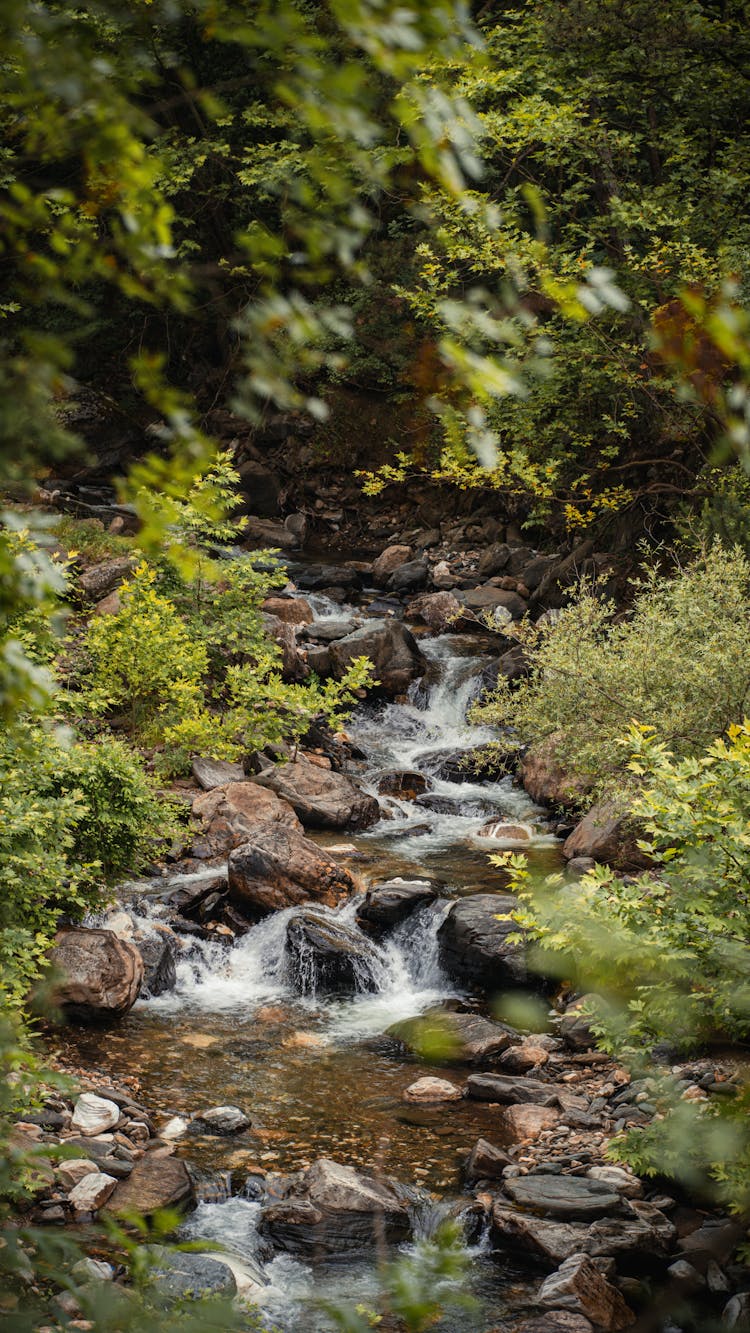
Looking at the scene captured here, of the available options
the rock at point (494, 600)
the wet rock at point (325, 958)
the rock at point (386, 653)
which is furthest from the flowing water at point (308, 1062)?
the rock at point (494, 600)

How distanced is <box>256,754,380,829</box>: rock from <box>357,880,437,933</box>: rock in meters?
1.86

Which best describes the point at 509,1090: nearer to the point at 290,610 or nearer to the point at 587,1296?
the point at 587,1296

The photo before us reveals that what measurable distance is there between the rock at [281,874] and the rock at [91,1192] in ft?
12.0

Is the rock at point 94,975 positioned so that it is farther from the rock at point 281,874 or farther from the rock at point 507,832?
the rock at point 507,832

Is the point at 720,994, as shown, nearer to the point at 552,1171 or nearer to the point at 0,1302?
Answer: the point at 552,1171

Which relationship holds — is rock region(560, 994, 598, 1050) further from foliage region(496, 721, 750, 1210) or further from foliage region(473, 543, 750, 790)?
foliage region(496, 721, 750, 1210)

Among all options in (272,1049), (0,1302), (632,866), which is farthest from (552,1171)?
(0,1302)

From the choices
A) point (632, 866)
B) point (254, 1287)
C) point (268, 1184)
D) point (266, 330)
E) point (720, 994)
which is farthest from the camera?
point (632, 866)

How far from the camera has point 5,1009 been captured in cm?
451

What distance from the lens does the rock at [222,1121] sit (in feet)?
20.3

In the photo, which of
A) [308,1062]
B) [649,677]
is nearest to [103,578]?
[649,677]

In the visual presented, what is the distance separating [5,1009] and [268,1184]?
213 centimetres

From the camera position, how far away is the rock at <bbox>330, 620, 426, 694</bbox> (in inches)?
587

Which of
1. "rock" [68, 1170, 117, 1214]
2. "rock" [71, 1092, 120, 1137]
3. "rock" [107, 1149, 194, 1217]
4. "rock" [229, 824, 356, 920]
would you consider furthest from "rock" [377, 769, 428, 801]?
"rock" [68, 1170, 117, 1214]
